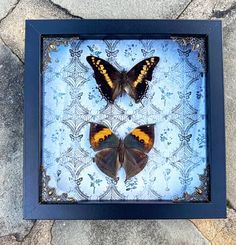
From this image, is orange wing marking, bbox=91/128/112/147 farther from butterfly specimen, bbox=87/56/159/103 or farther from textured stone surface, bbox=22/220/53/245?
textured stone surface, bbox=22/220/53/245

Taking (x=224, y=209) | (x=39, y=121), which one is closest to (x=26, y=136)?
(x=39, y=121)

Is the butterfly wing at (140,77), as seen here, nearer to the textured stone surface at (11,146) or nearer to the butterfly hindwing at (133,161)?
the butterfly hindwing at (133,161)

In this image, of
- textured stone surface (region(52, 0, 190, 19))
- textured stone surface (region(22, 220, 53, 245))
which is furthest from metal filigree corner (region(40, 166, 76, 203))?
textured stone surface (region(52, 0, 190, 19))

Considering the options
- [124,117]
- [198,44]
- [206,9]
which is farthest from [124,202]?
[206,9]

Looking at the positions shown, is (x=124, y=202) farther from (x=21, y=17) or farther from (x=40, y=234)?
(x=21, y=17)

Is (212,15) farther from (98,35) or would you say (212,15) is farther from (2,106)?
(2,106)

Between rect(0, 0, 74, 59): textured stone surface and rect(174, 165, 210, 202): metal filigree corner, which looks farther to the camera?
rect(0, 0, 74, 59): textured stone surface
